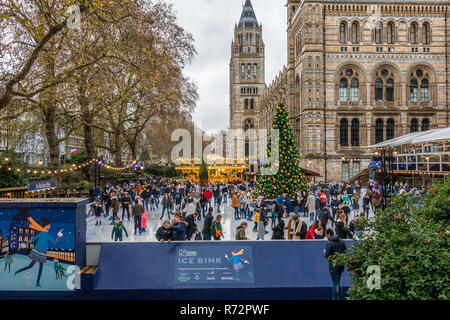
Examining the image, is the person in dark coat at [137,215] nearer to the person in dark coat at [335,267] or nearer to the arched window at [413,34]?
the person in dark coat at [335,267]

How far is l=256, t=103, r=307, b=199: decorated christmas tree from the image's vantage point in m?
19.8

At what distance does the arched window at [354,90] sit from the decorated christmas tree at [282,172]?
16697mm

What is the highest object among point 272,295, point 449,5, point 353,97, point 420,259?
point 449,5

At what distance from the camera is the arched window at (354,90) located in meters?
34.4

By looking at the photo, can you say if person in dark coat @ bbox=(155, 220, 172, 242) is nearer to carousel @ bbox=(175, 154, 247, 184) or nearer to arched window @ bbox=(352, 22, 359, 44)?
carousel @ bbox=(175, 154, 247, 184)

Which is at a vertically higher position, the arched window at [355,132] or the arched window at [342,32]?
the arched window at [342,32]

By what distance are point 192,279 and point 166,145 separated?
48.5m

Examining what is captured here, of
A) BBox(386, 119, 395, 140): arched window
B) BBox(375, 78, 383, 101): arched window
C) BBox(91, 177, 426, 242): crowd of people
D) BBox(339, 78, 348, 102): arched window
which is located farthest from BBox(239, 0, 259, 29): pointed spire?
BBox(91, 177, 426, 242): crowd of people

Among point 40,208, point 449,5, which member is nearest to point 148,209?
point 40,208

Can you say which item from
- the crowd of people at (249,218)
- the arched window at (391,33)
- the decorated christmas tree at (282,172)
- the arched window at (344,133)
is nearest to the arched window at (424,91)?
the arched window at (391,33)

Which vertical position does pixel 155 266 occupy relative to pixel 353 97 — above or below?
below
